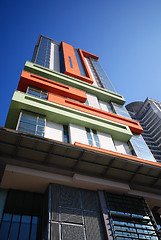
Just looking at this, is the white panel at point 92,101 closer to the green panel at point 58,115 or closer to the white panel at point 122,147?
the green panel at point 58,115

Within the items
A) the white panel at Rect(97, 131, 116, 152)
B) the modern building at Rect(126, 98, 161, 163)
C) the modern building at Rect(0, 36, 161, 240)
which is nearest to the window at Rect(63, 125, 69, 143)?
the white panel at Rect(97, 131, 116, 152)

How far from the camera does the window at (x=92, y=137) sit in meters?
18.1

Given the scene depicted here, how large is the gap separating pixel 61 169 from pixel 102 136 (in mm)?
9754

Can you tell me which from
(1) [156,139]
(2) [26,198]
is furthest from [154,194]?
(1) [156,139]

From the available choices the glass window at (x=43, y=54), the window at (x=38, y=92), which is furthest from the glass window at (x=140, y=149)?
the glass window at (x=43, y=54)

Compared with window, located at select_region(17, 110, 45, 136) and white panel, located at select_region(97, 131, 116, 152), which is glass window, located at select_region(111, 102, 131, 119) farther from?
window, located at select_region(17, 110, 45, 136)

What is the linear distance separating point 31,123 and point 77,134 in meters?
4.51

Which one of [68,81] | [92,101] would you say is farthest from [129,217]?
[68,81]

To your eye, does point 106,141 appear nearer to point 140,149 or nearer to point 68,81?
point 140,149

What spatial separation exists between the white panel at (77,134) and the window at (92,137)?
1.97 ft

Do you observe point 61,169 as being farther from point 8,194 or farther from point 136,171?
point 136,171

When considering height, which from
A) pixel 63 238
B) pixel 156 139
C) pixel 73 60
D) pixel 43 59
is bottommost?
pixel 63 238

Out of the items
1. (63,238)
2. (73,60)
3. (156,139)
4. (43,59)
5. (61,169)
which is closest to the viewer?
(63,238)

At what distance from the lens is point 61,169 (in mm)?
11281
